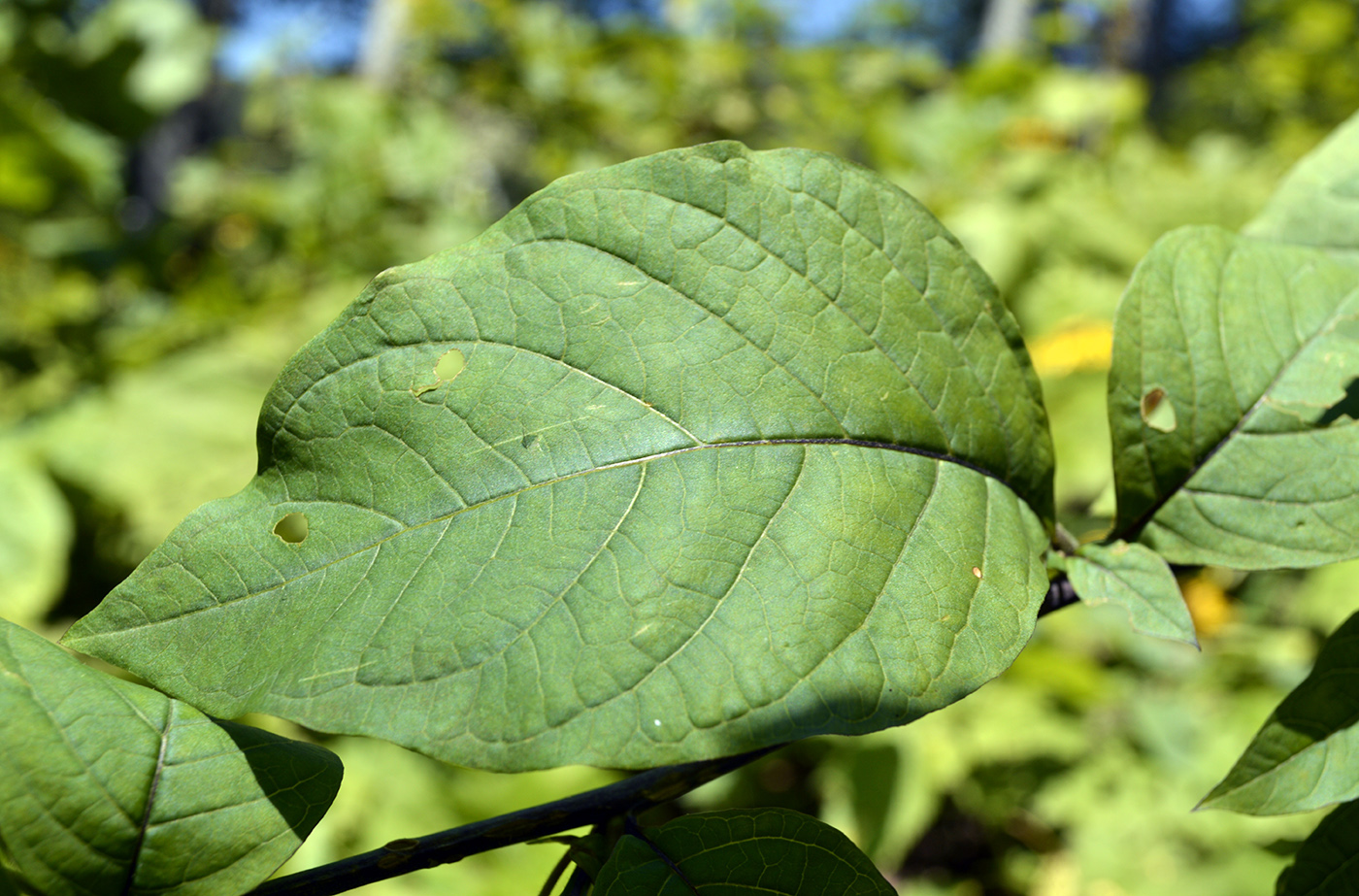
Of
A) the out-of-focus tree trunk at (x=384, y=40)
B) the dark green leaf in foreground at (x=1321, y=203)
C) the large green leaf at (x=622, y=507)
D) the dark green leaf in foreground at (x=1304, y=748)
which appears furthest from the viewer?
the out-of-focus tree trunk at (x=384, y=40)

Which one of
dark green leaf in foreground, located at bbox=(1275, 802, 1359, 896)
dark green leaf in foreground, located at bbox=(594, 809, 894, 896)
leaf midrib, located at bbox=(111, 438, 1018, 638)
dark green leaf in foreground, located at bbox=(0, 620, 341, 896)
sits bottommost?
→ dark green leaf in foreground, located at bbox=(1275, 802, 1359, 896)

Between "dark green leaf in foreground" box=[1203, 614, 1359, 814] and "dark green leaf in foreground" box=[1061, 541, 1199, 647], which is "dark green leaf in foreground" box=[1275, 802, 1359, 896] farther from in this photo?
"dark green leaf in foreground" box=[1061, 541, 1199, 647]

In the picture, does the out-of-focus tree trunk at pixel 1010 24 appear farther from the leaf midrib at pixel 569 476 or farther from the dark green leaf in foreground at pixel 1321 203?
the leaf midrib at pixel 569 476

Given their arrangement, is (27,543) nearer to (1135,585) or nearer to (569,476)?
(569,476)

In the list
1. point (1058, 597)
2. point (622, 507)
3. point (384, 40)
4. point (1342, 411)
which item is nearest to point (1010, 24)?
point (384, 40)

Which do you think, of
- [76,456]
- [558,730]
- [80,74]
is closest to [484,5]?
[80,74]

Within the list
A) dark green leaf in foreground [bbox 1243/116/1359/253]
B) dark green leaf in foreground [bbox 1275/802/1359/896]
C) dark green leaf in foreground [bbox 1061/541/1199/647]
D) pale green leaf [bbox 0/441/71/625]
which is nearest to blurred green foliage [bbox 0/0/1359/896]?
pale green leaf [bbox 0/441/71/625]

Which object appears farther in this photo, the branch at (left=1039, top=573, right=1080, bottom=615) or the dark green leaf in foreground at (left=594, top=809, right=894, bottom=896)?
the branch at (left=1039, top=573, right=1080, bottom=615)

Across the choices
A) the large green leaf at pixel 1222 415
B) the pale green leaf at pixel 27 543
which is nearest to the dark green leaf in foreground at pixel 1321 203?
the large green leaf at pixel 1222 415
